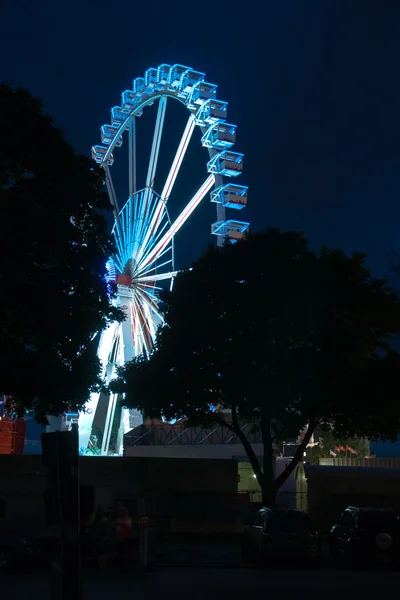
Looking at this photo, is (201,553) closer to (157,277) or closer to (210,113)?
(157,277)

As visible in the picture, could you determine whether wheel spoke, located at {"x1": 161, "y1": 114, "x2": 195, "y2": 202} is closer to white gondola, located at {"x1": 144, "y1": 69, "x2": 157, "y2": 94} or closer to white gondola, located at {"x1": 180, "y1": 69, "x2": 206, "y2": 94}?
white gondola, located at {"x1": 180, "y1": 69, "x2": 206, "y2": 94}

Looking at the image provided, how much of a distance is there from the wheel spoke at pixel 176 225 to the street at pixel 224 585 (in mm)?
24042

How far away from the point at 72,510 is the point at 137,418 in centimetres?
3434

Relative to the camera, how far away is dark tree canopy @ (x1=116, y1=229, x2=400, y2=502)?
90.7 ft

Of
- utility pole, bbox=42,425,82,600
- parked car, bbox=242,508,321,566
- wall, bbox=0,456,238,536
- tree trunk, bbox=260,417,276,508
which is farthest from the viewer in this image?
wall, bbox=0,456,238,536

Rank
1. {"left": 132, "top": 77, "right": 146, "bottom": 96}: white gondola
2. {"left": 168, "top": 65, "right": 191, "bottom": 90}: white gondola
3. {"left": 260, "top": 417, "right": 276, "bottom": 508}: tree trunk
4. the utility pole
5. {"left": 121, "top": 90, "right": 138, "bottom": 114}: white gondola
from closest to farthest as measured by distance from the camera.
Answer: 1. the utility pole
2. {"left": 260, "top": 417, "right": 276, "bottom": 508}: tree trunk
3. {"left": 168, "top": 65, "right": 191, "bottom": 90}: white gondola
4. {"left": 132, "top": 77, "right": 146, "bottom": 96}: white gondola
5. {"left": 121, "top": 90, "right": 138, "bottom": 114}: white gondola

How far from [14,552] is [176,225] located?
83.3 feet

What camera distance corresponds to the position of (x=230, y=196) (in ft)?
138

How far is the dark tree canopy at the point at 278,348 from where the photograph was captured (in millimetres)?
27641

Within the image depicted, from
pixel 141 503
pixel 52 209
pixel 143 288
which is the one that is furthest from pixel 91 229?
pixel 143 288

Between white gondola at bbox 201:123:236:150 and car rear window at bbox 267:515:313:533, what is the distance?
26.1m

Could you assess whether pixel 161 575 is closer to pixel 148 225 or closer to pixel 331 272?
pixel 331 272

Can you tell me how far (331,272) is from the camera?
28.9 metres

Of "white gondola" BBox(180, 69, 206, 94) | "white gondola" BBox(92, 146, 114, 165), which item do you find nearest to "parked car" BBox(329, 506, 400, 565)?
"white gondola" BBox(180, 69, 206, 94)
